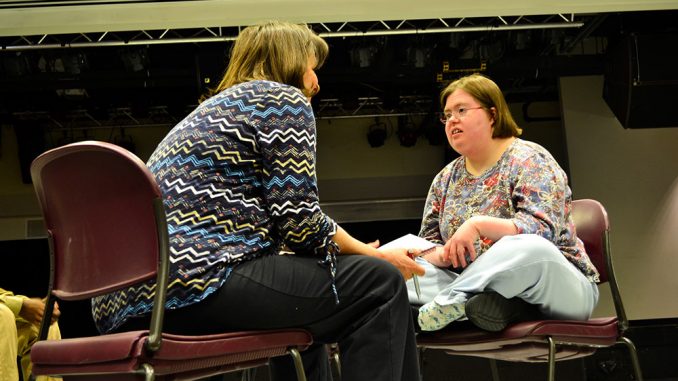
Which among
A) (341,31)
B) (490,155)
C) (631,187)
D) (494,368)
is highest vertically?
(341,31)

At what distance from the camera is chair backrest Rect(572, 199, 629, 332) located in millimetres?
2282

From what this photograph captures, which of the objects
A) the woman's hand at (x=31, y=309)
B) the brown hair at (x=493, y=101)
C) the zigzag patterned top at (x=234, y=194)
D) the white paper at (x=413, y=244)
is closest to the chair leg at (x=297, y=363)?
the zigzag patterned top at (x=234, y=194)

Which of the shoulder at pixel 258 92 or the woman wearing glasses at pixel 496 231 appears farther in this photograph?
the woman wearing glasses at pixel 496 231

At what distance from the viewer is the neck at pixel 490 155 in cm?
244

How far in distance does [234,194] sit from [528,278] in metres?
0.84

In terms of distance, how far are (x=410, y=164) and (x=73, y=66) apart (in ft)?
13.7

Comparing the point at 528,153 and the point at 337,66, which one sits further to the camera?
the point at 337,66

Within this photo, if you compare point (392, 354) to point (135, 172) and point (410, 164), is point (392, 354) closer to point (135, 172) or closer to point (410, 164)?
point (135, 172)

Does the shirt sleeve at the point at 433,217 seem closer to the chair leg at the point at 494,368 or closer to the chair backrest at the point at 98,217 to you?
the chair leg at the point at 494,368

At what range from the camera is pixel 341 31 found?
275 inches

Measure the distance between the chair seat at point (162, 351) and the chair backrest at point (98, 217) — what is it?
10 cm

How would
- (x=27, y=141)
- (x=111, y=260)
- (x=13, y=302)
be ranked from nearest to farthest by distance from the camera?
(x=111, y=260)
(x=13, y=302)
(x=27, y=141)

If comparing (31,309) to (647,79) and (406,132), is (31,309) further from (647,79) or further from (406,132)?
(406,132)

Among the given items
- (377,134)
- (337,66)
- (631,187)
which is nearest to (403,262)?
(337,66)
